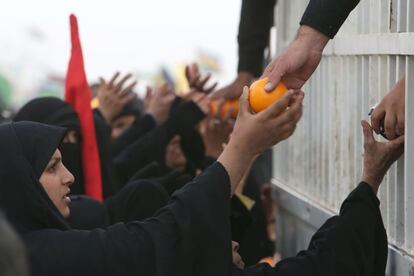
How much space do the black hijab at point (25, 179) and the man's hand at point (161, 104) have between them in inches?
129

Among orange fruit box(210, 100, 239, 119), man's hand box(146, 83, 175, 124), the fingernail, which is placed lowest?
man's hand box(146, 83, 175, 124)

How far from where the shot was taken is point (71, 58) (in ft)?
17.1

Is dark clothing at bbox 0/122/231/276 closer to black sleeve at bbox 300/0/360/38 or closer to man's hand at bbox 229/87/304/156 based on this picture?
man's hand at bbox 229/87/304/156

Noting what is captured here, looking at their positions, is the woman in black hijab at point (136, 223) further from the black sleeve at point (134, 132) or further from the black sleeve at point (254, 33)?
the black sleeve at point (134, 132)

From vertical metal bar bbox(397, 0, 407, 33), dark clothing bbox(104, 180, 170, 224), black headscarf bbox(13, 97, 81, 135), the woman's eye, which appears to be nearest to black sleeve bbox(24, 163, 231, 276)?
the woman's eye

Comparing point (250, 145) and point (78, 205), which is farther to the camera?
point (78, 205)

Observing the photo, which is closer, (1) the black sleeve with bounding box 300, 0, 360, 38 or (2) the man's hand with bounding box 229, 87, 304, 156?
(2) the man's hand with bounding box 229, 87, 304, 156

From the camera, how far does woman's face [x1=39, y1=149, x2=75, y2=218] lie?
2.74 meters

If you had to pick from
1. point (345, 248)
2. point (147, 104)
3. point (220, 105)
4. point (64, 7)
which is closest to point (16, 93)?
point (64, 7)

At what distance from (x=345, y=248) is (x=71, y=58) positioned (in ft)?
8.53

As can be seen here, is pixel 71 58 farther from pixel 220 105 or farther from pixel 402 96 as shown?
pixel 402 96

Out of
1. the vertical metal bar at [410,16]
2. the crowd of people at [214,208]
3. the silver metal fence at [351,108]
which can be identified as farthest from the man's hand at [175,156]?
the vertical metal bar at [410,16]

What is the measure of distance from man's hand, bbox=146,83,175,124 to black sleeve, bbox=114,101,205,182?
22cm

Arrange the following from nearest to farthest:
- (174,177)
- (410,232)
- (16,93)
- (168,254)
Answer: (168,254) < (410,232) < (174,177) < (16,93)
